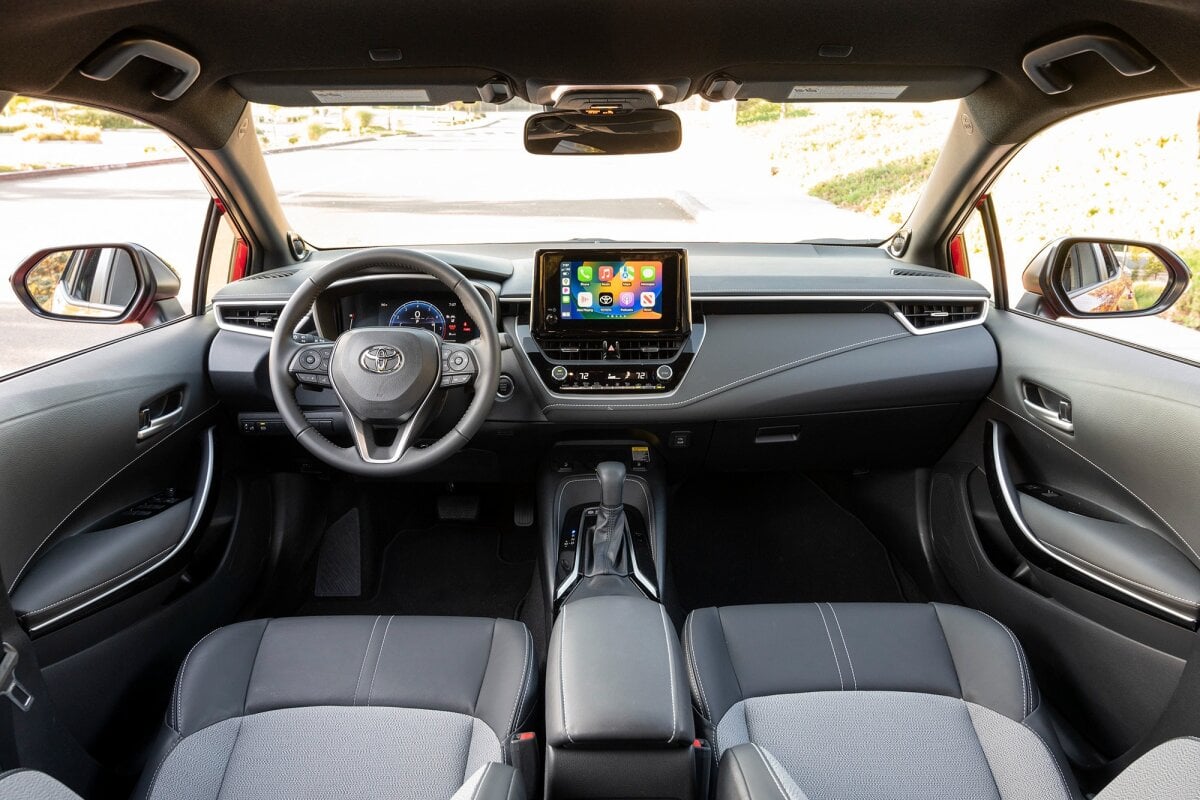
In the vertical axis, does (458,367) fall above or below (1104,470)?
above

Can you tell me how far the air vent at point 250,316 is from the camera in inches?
103

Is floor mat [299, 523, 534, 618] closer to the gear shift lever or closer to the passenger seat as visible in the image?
the gear shift lever

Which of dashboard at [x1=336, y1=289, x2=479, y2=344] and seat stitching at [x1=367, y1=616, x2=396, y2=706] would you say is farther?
dashboard at [x1=336, y1=289, x2=479, y2=344]

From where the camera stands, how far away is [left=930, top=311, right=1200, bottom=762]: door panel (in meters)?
1.93

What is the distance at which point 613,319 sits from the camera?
2508 mm

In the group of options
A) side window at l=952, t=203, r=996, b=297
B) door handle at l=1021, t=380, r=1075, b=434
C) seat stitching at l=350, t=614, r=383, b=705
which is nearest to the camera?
seat stitching at l=350, t=614, r=383, b=705

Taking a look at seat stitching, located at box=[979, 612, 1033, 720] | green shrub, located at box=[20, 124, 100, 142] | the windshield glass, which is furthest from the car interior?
green shrub, located at box=[20, 124, 100, 142]

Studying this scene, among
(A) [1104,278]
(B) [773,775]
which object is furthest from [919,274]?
(B) [773,775]

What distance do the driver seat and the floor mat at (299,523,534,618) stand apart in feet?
3.55

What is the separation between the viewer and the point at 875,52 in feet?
7.35

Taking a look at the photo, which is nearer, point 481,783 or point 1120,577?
point 481,783

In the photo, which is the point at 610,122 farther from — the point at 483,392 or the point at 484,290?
the point at 483,392

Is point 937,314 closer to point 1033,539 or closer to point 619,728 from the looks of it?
point 1033,539

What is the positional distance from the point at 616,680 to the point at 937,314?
177 centimetres
